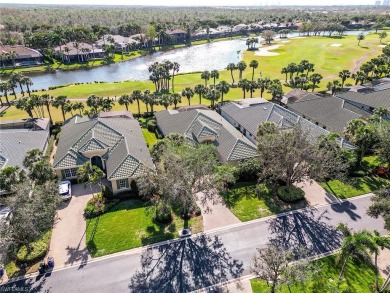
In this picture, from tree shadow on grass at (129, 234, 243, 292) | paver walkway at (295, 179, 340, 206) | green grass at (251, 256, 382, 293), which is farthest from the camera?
paver walkway at (295, 179, 340, 206)

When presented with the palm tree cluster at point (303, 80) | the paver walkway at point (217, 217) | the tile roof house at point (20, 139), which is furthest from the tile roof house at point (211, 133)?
the palm tree cluster at point (303, 80)

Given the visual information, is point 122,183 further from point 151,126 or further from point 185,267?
point 151,126

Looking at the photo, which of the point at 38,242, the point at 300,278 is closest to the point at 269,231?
the point at 300,278

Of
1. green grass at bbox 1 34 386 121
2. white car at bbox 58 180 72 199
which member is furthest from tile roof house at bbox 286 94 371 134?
white car at bbox 58 180 72 199

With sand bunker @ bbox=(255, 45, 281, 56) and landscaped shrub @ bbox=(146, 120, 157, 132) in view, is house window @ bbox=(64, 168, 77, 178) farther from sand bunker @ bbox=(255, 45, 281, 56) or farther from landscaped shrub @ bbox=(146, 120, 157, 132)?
sand bunker @ bbox=(255, 45, 281, 56)

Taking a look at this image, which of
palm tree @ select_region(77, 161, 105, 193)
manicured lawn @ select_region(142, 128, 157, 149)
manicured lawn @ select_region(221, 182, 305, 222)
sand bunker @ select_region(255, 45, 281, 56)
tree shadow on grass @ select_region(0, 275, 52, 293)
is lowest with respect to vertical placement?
sand bunker @ select_region(255, 45, 281, 56)

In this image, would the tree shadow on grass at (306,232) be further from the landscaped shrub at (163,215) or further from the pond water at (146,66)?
the pond water at (146,66)

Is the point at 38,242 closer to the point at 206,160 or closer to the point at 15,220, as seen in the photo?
the point at 15,220
